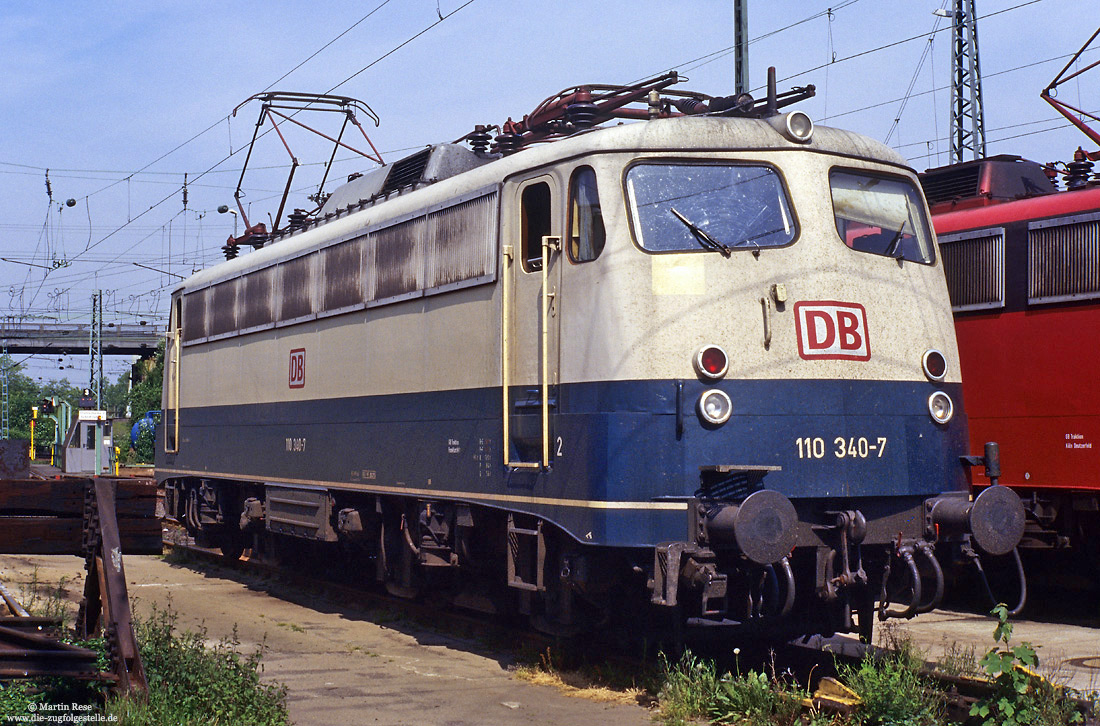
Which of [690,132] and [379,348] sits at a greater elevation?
[690,132]

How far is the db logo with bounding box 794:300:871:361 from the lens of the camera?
27.7ft

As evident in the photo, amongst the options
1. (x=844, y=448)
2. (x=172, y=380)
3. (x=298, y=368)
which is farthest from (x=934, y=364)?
(x=172, y=380)

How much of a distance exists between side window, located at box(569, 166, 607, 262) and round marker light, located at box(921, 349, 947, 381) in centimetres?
240

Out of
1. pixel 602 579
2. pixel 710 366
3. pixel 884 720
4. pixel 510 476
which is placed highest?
pixel 710 366

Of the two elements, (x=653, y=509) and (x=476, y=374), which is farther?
(x=476, y=374)

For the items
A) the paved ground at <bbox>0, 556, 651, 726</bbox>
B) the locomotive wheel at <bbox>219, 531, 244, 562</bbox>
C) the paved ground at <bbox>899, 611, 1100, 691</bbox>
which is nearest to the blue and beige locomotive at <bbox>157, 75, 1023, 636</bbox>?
the paved ground at <bbox>0, 556, 651, 726</bbox>

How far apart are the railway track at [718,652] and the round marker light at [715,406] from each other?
4.93ft

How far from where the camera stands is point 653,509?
8.06 meters

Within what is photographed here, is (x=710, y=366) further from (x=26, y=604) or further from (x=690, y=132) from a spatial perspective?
(x=26, y=604)

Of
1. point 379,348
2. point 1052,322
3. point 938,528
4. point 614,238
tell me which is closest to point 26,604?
point 379,348

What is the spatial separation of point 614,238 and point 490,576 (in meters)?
3.74

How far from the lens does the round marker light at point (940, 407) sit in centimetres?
874

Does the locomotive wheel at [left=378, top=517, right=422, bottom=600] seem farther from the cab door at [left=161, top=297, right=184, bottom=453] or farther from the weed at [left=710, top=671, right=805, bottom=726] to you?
the cab door at [left=161, top=297, right=184, bottom=453]

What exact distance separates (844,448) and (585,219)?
233cm
